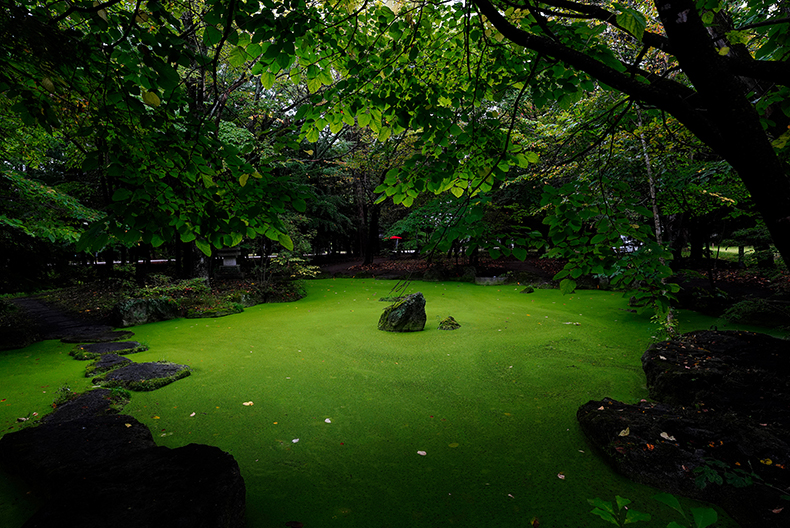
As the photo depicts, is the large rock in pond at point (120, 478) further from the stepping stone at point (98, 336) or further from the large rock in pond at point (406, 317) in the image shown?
the large rock in pond at point (406, 317)

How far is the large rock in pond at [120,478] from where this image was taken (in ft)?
4.18

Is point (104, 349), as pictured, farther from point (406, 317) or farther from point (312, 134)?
point (312, 134)

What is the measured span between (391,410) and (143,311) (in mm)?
4818

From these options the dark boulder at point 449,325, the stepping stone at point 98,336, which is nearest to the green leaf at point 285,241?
the dark boulder at point 449,325

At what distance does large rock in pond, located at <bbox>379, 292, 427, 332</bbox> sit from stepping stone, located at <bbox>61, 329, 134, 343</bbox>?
3.45 meters

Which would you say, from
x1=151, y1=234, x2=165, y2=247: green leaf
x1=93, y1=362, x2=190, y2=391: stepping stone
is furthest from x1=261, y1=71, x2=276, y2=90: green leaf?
x1=93, y1=362, x2=190, y2=391: stepping stone

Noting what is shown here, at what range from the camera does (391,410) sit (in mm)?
2684

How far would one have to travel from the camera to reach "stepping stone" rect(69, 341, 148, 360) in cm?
374

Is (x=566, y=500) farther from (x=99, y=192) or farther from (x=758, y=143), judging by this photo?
(x=99, y=192)

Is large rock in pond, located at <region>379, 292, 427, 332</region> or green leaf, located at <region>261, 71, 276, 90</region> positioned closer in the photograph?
green leaf, located at <region>261, 71, 276, 90</region>

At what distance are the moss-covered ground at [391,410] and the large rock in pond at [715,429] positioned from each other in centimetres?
13

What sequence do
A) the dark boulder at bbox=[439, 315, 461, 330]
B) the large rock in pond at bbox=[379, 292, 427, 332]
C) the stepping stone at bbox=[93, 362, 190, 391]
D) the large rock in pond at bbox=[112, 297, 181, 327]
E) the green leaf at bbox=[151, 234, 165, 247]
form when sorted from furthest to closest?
the large rock in pond at bbox=[112, 297, 181, 327], the dark boulder at bbox=[439, 315, 461, 330], the large rock in pond at bbox=[379, 292, 427, 332], the stepping stone at bbox=[93, 362, 190, 391], the green leaf at bbox=[151, 234, 165, 247]

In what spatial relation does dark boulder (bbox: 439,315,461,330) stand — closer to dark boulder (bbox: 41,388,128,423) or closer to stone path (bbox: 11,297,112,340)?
dark boulder (bbox: 41,388,128,423)

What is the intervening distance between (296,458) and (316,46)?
7.39 ft
